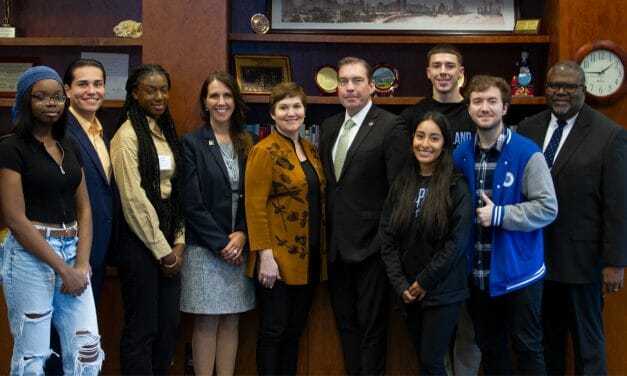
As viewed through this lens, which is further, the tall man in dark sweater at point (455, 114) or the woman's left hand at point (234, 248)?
the tall man in dark sweater at point (455, 114)

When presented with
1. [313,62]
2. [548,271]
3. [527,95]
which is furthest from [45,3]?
[548,271]

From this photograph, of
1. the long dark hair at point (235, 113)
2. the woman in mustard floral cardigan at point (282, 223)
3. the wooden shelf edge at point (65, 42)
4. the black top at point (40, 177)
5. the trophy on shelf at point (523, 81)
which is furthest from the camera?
the trophy on shelf at point (523, 81)

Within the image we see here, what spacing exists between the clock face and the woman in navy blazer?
1.91 meters

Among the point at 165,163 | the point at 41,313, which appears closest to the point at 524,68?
the point at 165,163

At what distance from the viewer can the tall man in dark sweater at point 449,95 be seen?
11.2ft

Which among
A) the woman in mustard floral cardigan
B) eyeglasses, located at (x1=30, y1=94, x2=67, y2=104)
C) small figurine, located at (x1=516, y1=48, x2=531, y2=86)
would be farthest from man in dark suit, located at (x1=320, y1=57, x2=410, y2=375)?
eyeglasses, located at (x1=30, y1=94, x2=67, y2=104)

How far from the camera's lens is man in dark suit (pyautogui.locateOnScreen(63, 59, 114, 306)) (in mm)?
2979

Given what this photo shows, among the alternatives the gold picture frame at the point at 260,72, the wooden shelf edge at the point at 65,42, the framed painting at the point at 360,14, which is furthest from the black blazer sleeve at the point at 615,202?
the wooden shelf edge at the point at 65,42

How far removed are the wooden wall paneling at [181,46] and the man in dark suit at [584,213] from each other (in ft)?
6.04

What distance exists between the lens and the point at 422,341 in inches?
117

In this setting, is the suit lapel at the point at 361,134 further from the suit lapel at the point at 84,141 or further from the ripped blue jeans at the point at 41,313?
the ripped blue jeans at the point at 41,313

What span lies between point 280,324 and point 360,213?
0.67 meters

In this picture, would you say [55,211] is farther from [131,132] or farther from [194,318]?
[194,318]

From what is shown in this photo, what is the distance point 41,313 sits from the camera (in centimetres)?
251
